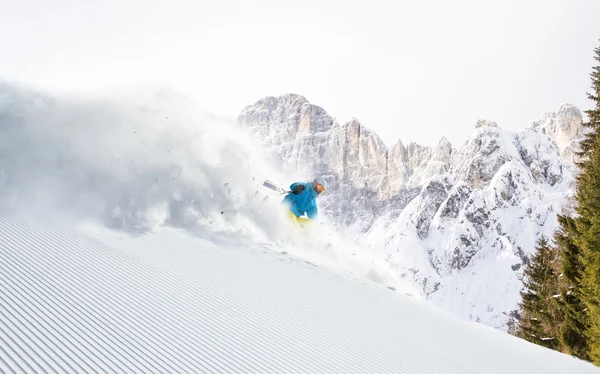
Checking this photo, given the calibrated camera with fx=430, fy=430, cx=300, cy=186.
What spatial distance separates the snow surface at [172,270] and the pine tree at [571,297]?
15.6 feet

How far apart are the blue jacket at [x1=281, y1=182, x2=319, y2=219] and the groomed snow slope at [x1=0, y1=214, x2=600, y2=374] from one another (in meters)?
3.40

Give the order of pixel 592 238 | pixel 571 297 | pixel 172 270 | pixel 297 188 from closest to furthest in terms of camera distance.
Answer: pixel 172 270 → pixel 592 238 → pixel 297 188 → pixel 571 297

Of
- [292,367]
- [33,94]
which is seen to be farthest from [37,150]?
[292,367]

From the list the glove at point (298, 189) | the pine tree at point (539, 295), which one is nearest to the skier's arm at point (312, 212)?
the glove at point (298, 189)

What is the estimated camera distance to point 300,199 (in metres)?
15.6

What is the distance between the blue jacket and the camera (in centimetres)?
1548

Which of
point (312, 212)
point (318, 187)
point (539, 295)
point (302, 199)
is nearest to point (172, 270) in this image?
point (302, 199)

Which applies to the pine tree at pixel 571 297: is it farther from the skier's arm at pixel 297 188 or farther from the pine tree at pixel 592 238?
the skier's arm at pixel 297 188

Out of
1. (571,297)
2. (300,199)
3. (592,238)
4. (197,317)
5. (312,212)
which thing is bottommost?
(197,317)

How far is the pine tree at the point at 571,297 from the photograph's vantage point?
16250mm

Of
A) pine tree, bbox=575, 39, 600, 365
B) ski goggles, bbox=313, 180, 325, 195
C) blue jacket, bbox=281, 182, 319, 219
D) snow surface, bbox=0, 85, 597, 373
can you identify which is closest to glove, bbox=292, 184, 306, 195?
blue jacket, bbox=281, 182, 319, 219

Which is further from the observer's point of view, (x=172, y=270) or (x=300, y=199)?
(x=300, y=199)

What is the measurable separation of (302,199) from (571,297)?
37.4 ft

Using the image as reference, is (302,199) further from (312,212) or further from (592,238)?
(592,238)
